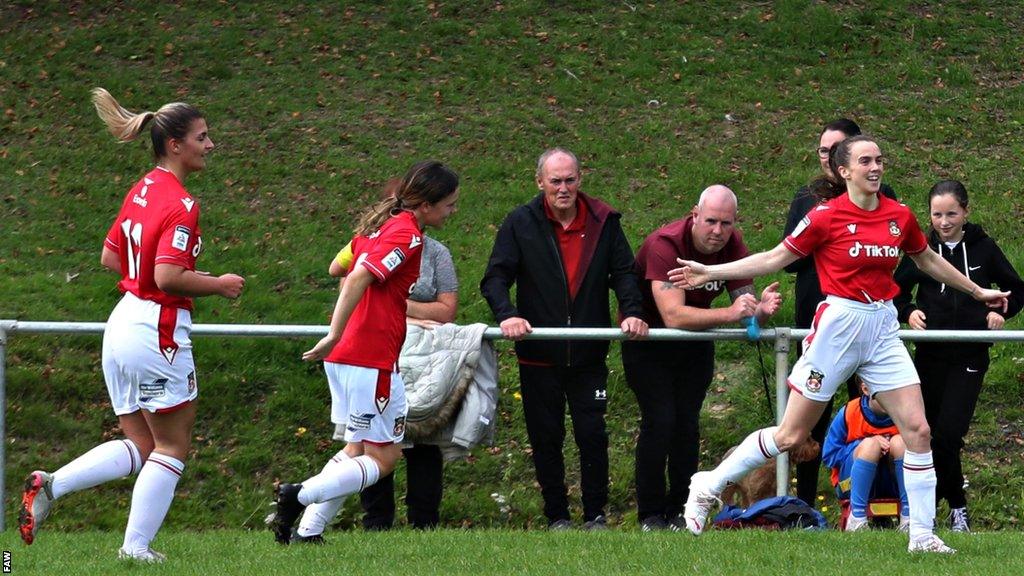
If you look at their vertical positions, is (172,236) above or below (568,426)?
above

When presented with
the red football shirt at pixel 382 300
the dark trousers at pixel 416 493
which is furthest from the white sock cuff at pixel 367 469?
the dark trousers at pixel 416 493

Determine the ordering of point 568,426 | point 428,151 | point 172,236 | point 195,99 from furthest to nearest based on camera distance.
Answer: point 195,99 < point 428,151 < point 568,426 < point 172,236

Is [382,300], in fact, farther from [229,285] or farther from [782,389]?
[782,389]

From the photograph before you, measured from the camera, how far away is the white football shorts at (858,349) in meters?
6.98

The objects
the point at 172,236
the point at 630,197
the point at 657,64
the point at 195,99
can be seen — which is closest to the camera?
the point at 172,236

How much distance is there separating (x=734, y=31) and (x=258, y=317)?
387 inches

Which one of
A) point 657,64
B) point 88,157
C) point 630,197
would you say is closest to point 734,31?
point 657,64

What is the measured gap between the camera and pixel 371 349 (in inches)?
276

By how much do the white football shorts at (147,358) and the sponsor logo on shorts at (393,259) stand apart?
1.02 metres

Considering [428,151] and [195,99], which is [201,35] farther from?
[428,151]

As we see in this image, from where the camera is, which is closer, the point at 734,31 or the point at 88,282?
the point at 88,282

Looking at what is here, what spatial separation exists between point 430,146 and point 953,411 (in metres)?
9.60

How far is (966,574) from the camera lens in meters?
6.05

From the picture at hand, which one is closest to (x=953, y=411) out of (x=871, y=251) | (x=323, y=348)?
(x=871, y=251)
